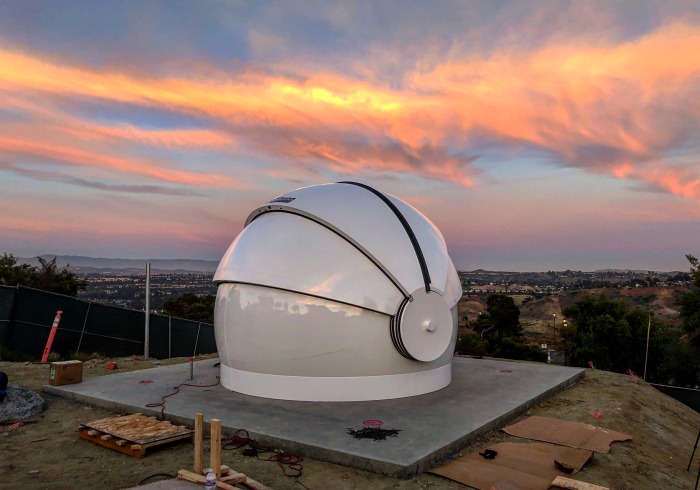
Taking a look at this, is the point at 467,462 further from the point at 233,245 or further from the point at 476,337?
the point at 476,337

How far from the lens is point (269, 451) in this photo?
26.8 ft

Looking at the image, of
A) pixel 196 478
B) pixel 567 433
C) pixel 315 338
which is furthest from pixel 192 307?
pixel 567 433

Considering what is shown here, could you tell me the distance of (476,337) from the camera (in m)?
36.7

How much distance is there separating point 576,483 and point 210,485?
196 inches

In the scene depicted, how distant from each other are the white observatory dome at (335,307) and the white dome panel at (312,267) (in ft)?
0.08

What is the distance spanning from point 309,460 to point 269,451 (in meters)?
0.82

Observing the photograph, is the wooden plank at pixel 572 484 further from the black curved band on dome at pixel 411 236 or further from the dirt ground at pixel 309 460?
the black curved band on dome at pixel 411 236

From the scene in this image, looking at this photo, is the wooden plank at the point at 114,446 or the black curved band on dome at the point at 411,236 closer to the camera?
the wooden plank at the point at 114,446

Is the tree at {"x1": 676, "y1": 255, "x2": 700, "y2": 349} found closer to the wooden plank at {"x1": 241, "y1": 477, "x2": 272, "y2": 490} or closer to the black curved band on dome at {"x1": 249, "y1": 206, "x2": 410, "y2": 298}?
the black curved band on dome at {"x1": 249, "y1": 206, "x2": 410, "y2": 298}

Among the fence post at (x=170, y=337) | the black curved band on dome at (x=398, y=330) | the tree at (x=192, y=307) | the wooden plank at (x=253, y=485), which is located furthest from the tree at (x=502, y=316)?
the wooden plank at (x=253, y=485)

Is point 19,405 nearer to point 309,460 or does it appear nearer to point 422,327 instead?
point 309,460

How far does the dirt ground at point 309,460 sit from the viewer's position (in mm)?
7062

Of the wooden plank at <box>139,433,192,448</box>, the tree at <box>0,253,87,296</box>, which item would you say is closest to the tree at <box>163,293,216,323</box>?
the tree at <box>0,253,87,296</box>

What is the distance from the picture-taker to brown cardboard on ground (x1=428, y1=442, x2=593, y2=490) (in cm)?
681
